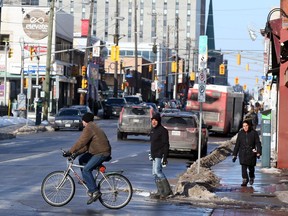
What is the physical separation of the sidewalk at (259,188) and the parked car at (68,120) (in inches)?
1093

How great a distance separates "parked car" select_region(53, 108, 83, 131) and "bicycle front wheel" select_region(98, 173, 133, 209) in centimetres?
3836

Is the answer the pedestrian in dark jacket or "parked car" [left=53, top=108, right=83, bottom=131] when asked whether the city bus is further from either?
the pedestrian in dark jacket

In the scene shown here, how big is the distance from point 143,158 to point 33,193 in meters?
12.9

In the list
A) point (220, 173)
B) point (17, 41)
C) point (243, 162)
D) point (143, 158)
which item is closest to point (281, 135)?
point (220, 173)

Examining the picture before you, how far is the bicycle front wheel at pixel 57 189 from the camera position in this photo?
15594 millimetres

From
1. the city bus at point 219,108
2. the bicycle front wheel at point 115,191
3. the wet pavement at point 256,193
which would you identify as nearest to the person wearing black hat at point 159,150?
the wet pavement at point 256,193

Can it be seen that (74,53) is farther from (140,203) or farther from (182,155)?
(140,203)

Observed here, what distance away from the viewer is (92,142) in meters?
15.4

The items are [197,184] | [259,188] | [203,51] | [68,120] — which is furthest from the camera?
[68,120]

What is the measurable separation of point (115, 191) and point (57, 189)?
1112mm

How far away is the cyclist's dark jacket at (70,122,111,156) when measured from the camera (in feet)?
50.0

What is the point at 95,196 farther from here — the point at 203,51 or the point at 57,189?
the point at 203,51

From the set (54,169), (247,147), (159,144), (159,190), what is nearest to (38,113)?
(54,169)

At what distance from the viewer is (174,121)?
3198 centimetres
